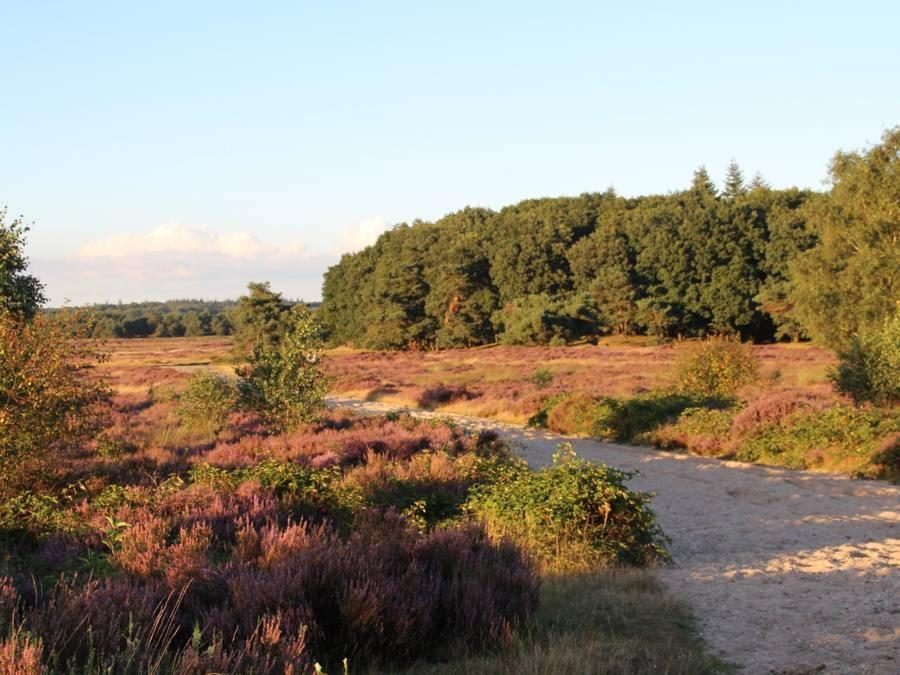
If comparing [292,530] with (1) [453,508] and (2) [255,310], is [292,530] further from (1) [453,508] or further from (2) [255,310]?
Result: (2) [255,310]

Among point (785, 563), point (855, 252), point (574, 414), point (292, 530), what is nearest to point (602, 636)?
point (292, 530)

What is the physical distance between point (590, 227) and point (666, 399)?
199ft

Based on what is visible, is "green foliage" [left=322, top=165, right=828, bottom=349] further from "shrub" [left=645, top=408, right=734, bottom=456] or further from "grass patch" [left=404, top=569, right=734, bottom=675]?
"grass patch" [left=404, top=569, right=734, bottom=675]

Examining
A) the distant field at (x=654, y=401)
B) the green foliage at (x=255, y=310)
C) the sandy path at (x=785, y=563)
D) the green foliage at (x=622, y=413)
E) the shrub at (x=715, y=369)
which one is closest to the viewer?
the sandy path at (x=785, y=563)

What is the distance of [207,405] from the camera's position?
20.0 metres

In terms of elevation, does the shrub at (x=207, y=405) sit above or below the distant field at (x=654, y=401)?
above

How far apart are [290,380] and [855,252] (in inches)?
1128

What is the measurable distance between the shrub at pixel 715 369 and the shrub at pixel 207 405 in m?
15.0

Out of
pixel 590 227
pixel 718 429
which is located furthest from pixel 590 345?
pixel 718 429

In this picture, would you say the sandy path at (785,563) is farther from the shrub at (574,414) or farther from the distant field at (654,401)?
the shrub at (574,414)

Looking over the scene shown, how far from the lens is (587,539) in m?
8.66

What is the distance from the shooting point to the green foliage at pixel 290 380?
18.9m

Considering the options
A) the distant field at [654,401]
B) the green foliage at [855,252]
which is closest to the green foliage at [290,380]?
the distant field at [654,401]

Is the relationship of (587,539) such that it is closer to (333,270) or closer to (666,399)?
(666,399)
